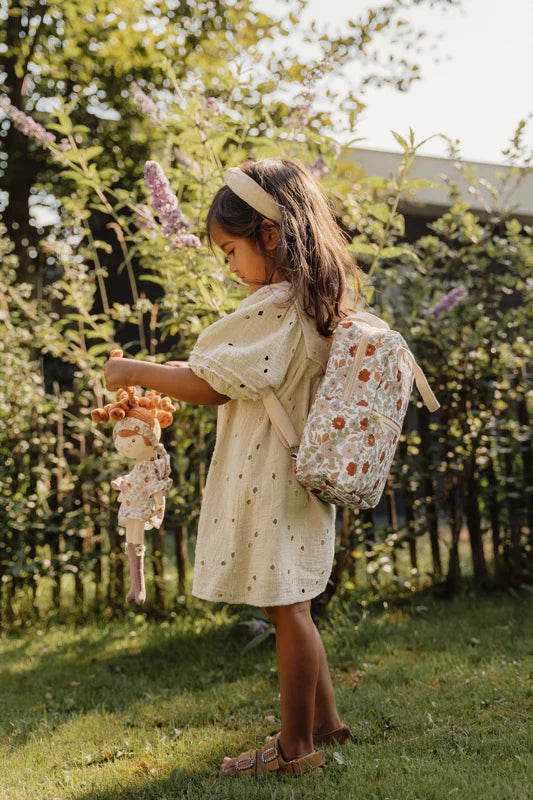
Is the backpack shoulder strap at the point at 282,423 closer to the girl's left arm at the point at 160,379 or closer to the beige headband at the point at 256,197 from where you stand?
the girl's left arm at the point at 160,379

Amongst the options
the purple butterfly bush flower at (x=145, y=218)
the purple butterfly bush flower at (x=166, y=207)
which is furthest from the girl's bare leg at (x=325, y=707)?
the purple butterfly bush flower at (x=145, y=218)

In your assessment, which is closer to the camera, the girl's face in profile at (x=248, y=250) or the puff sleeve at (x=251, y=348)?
the puff sleeve at (x=251, y=348)

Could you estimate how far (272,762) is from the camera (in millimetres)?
2035

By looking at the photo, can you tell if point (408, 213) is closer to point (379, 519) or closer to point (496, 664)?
point (379, 519)

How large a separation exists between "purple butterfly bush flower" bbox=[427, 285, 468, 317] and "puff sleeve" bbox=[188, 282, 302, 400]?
1856mm

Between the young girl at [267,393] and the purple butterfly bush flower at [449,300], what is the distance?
166 centimetres

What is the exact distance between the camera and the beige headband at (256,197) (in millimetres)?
2016

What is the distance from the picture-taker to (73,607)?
4.21 m

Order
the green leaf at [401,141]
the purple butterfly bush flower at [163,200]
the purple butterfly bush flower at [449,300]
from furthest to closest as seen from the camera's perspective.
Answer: the purple butterfly bush flower at [449,300] → the green leaf at [401,141] → the purple butterfly bush flower at [163,200]

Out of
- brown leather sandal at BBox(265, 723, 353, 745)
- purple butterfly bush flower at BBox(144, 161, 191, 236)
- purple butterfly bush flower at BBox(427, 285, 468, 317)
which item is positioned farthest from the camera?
purple butterfly bush flower at BBox(427, 285, 468, 317)

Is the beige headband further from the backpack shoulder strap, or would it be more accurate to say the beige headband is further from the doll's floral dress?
the doll's floral dress

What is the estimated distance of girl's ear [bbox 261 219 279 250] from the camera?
2.03 metres

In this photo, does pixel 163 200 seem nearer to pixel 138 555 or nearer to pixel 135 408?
pixel 135 408

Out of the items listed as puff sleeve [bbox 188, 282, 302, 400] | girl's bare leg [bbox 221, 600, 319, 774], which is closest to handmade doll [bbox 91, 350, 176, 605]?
puff sleeve [bbox 188, 282, 302, 400]
